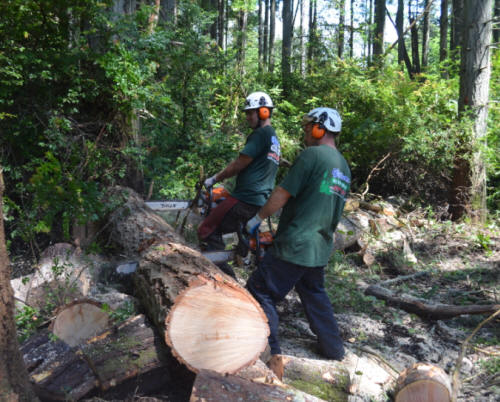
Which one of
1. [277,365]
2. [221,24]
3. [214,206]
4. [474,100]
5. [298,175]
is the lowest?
[277,365]

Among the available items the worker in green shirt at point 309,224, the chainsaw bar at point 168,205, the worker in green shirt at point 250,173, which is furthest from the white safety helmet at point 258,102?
the chainsaw bar at point 168,205

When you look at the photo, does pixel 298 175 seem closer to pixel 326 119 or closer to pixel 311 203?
pixel 311 203

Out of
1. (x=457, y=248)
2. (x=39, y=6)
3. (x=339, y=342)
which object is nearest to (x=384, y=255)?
(x=457, y=248)

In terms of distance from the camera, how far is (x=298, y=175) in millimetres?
3240

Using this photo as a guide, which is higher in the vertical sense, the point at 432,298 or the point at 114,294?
the point at 114,294

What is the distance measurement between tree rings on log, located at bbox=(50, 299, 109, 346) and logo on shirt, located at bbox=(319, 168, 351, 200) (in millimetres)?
1863

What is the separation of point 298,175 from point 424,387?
1.62 metres

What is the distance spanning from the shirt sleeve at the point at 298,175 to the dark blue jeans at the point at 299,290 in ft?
1.84

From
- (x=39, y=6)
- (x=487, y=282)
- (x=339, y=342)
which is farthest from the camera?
(x=487, y=282)

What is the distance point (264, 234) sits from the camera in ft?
12.2

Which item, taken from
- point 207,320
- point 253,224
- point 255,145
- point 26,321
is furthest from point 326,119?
point 26,321

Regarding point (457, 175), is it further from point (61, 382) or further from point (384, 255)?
point (61, 382)

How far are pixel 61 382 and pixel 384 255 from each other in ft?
16.8

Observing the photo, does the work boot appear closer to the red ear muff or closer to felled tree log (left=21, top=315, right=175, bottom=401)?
felled tree log (left=21, top=315, right=175, bottom=401)
